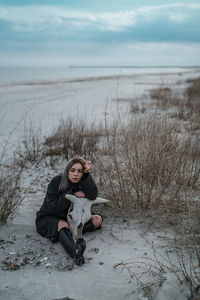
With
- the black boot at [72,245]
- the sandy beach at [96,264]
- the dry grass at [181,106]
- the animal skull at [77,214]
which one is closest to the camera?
the sandy beach at [96,264]

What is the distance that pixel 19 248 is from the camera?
325 cm

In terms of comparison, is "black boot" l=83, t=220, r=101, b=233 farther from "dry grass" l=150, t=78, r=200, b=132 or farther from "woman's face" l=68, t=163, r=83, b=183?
"dry grass" l=150, t=78, r=200, b=132

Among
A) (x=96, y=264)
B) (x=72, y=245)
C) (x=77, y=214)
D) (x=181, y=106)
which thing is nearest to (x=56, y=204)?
(x=77, y=214)

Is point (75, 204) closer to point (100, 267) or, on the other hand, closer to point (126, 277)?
point (100, 267)

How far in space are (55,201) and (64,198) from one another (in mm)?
136

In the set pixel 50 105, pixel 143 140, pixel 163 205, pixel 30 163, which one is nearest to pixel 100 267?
pixel 163 205

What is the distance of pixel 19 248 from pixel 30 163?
3.26 meters

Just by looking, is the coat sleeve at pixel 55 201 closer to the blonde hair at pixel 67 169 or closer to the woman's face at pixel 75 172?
the blonde hair at pixel 67 169

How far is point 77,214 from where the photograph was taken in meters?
3.35

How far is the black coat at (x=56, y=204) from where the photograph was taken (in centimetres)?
337

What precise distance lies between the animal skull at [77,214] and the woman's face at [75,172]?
0.62 feet

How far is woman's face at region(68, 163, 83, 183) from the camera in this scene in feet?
11.0

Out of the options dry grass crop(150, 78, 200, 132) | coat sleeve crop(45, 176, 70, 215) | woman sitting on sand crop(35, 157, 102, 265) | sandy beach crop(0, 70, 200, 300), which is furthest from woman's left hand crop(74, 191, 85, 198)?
dry grass crop(150, 78, 200, 132)

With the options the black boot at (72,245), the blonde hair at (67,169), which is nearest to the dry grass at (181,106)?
the blonde hair at (67,169)
